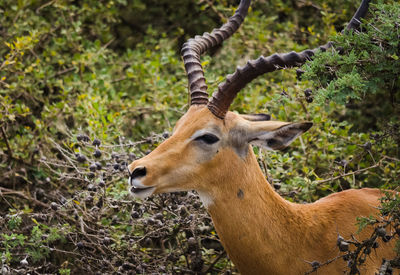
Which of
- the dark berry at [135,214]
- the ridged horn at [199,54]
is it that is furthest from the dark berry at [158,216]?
the ridged horn at [199,54]

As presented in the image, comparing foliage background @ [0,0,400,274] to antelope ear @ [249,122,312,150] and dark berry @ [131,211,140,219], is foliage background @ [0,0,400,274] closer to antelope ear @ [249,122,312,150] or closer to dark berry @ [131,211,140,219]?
dark berry @ [131,211,140,219]

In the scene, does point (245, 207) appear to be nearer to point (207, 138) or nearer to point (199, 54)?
point (207, 138)

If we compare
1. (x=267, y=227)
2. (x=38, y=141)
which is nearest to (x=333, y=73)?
(x=267, y=227)

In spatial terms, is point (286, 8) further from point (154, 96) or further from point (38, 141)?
point (38, 141)

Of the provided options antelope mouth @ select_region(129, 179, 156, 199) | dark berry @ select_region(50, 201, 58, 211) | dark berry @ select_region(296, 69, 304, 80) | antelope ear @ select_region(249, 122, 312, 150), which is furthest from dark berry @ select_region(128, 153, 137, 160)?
dark berry @ select_region(296, 69, 304, 80)

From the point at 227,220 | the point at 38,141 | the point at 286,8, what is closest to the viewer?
the point at 227,220

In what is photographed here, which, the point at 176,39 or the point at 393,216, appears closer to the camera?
the point at 393,216

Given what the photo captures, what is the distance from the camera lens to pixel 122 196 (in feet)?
16.2

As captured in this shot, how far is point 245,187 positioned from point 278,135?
0.46 meters

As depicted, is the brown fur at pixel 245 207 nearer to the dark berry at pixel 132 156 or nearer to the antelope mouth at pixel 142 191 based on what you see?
the antelope mouth at pixel 142 191

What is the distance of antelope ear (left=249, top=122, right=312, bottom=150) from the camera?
3.85 m

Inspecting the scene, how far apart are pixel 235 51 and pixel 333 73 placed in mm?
4299

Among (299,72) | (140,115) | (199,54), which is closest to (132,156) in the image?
(199,54)

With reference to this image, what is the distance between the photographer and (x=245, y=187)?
13.2 feet
